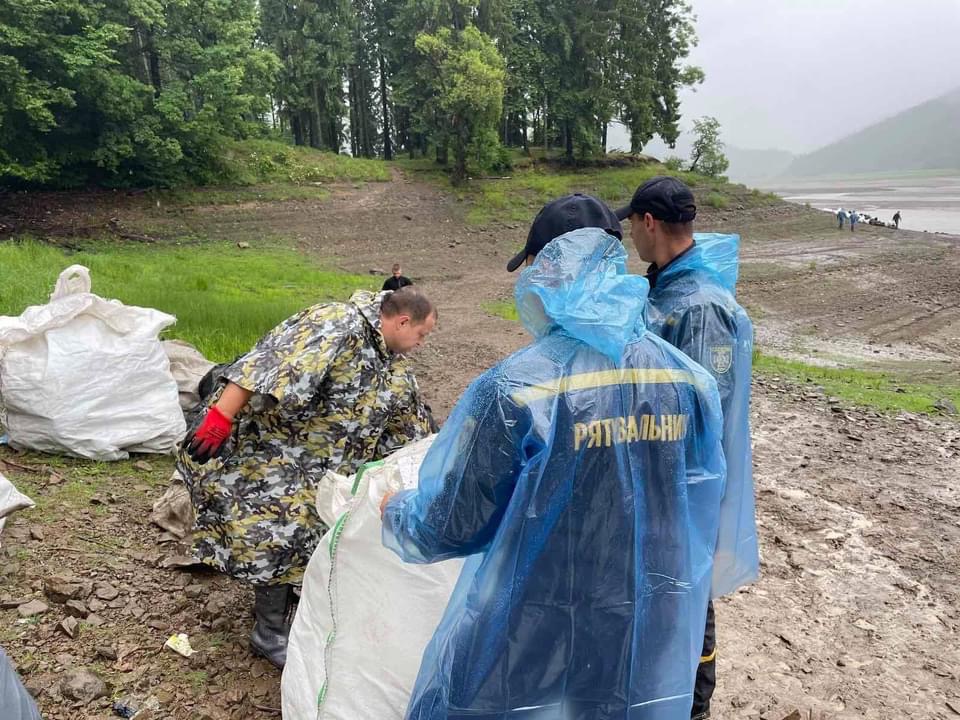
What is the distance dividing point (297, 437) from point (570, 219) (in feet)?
4.34

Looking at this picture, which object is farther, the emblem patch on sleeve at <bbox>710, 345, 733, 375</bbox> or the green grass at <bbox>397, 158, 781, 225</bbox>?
the green grass at <bbox>397, 158, 781, 225</bbox>

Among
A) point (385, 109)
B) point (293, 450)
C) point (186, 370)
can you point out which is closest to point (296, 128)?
point (385, 109)

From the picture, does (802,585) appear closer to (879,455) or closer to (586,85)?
(879,455)

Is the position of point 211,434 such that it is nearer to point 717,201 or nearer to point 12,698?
point 12,698

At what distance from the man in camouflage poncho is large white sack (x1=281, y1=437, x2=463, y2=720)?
42cm

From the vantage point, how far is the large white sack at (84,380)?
13.2ft

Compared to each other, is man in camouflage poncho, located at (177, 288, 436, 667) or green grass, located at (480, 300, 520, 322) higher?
man in camouflage poncho, located at (177, 288, 436, 667)

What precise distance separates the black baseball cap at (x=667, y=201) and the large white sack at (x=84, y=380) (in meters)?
3.04

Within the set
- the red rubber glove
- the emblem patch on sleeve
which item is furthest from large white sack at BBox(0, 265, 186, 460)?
A: the emblem patch on sleeve

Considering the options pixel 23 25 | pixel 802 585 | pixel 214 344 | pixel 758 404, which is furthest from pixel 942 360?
pixel 23 25

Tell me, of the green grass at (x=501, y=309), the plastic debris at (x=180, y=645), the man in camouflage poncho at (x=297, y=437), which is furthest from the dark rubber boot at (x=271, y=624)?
the green grass at (x=501, y=309)

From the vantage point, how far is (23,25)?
16.1 m

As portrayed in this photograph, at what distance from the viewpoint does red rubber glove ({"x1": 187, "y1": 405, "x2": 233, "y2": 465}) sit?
238 centimetres

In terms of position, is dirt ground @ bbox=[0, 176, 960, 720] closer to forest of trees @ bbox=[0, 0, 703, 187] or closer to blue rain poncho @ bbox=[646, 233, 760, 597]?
blue rain poncho @ bbox=[646, 233, 760, 597]
